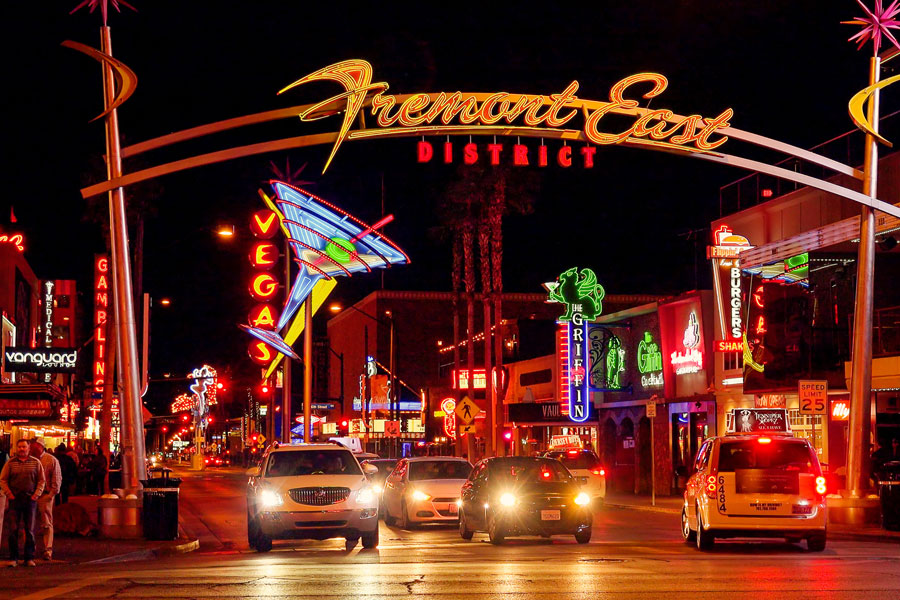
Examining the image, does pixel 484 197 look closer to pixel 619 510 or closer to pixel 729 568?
pixel 619 510

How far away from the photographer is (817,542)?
1845cm

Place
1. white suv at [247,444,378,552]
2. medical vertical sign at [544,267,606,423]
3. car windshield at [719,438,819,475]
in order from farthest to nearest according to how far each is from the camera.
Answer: medical vertical sign at [544,267,606,423]
white suv at [247,444,378,552]
car windshield at [719,438,819,475]

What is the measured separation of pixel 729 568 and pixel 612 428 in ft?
106

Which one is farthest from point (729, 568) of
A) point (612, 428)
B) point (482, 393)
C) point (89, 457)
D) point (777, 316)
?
point (482, 393)

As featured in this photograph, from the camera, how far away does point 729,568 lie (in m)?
15.2

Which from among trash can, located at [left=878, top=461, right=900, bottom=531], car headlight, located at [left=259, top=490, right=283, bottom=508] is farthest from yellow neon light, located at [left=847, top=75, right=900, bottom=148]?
car headlight, located at [left=259, top=490, right=283, bottom=508]

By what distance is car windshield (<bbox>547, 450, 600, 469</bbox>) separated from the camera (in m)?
32.8

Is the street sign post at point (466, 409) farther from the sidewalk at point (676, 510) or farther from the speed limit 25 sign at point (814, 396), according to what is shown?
the speed limit 25 sign at point (814, 396)

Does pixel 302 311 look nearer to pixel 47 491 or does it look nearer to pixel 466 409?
pixel 466 409

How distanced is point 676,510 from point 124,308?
53.9ft

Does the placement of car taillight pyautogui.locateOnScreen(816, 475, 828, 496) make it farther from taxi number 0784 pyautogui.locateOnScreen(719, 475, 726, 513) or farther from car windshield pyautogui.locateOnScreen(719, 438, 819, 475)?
taxi number 0784 pyautogui.locateOnScreen(719, 475, 726, 513)

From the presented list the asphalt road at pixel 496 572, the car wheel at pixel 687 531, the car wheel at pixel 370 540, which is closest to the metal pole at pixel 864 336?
the asphalt road at pixel 496 572

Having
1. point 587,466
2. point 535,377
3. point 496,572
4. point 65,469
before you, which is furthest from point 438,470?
point 535,377

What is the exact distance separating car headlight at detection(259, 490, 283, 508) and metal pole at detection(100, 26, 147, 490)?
3.31m
